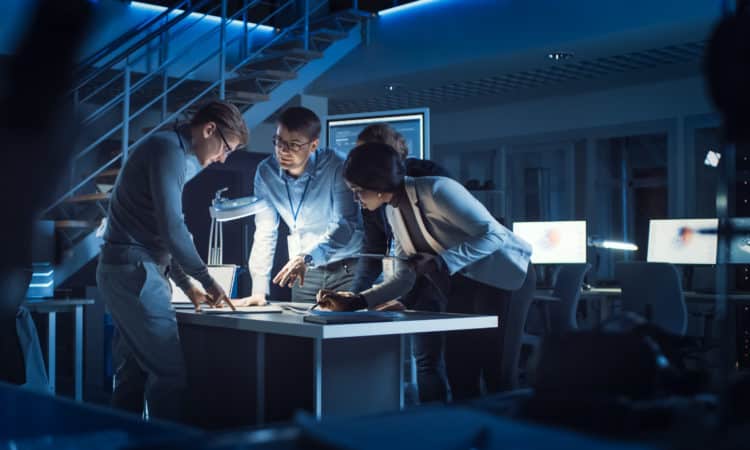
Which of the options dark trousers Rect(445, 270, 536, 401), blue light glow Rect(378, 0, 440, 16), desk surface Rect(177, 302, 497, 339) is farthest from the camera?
blue light glow Rect(378, 0, 440, 16)

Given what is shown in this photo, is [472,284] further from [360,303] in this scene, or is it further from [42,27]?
[42,27]

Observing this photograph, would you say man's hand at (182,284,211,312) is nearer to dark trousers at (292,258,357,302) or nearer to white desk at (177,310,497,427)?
white desk at (177,310,497,427)

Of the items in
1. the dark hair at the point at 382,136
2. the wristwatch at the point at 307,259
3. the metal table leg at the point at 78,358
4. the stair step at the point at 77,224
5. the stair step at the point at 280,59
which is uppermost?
the stair step at the point at 280,59

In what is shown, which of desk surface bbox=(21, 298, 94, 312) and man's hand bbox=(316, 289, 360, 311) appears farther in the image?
desk surface bbox=(21, 298, 94, 312)

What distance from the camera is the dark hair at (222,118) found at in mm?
2736

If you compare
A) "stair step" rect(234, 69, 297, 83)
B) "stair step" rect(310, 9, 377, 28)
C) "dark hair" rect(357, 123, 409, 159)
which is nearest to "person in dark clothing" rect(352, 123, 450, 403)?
"dark hair" rect(357, 123, 409, 159)

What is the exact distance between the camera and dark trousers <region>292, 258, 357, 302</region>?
11.0 ft

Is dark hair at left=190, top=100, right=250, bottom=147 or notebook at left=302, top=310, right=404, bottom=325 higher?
dark hair at left=190, top=100, right=250, bottom=147

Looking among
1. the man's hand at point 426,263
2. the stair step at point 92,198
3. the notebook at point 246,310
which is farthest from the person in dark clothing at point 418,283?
the stair step at point 92,198

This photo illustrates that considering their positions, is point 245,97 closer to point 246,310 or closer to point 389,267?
point 246,310

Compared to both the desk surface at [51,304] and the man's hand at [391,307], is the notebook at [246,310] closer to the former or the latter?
the man's hand at [391,307]

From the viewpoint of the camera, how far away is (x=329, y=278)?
3402mm

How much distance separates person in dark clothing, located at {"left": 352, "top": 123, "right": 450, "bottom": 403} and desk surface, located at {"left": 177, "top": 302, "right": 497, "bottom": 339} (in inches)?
10.5

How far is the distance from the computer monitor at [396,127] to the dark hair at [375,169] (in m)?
3.20
